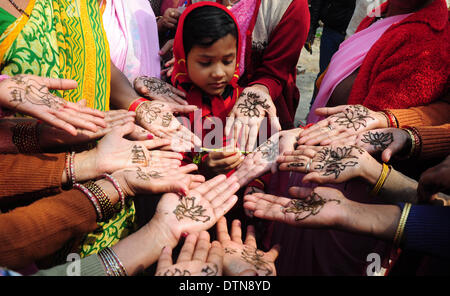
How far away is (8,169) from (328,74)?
2219 millimetres

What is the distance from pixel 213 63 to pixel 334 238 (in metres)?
1.37

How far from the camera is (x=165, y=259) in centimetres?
125

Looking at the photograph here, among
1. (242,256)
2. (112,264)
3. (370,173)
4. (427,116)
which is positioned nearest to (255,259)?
(242,256)

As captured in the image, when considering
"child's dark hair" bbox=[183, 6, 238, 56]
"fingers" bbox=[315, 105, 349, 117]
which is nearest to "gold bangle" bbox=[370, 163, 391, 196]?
"fingers" bbox=[315, 105, 349, 117]

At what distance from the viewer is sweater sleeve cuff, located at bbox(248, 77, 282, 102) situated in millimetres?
2225

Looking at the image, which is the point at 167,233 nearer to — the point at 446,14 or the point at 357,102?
the point at 357,102

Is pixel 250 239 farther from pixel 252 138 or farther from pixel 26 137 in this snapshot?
pixel 26 137

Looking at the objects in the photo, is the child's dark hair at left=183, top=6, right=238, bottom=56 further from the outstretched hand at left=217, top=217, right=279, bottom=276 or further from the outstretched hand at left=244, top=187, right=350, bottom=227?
Answer: the outstretched hand at left=217, top=217, right=279, bottom=276

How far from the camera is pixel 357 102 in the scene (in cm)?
193

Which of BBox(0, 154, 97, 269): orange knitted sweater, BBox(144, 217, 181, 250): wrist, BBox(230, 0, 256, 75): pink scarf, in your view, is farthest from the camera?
BBox(230, 0, 256, 75): pink scarf

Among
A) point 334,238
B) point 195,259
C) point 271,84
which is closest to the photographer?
point 195,259

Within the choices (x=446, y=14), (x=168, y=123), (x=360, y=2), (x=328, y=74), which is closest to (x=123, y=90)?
(x=168, y=123)

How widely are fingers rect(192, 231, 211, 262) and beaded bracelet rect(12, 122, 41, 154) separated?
94 centimetres

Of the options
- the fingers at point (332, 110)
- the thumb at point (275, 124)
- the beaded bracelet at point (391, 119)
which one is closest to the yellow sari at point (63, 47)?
the thumb at point (275, 124)
